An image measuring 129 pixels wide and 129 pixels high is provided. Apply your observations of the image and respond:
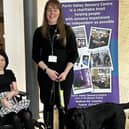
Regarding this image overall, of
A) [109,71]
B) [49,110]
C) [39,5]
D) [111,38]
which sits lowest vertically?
[49,110]

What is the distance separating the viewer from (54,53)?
333 centimetres

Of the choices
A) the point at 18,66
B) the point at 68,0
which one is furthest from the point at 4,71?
the point at 68,0

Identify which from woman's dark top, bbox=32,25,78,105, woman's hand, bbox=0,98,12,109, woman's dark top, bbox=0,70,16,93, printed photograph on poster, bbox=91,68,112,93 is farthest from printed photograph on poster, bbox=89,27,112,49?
woman's hand, bbox=0,98,12,109

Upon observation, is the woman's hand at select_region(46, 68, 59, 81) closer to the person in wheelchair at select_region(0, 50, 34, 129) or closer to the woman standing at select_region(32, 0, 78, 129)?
the woman standing at select_region(32, 0, 78, 129)

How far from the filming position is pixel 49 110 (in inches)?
136

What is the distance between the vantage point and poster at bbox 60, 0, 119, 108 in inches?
168

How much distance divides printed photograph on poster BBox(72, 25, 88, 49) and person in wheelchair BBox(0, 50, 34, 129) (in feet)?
4.16

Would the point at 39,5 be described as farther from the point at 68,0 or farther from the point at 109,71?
the point at 109,71

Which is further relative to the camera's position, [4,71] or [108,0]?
[108,0]

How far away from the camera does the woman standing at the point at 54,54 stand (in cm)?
330

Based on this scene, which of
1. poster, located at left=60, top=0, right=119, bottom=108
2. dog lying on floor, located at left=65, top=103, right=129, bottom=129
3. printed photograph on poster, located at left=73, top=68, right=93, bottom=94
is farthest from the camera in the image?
printed photograph on poster, located at left=73, top=68, right=93, bottom=94

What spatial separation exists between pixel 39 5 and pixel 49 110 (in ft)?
5.50

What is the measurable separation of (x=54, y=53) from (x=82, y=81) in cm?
116

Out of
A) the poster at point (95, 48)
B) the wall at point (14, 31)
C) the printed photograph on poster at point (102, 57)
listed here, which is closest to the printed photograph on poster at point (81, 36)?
the poster at point (95, 48)
